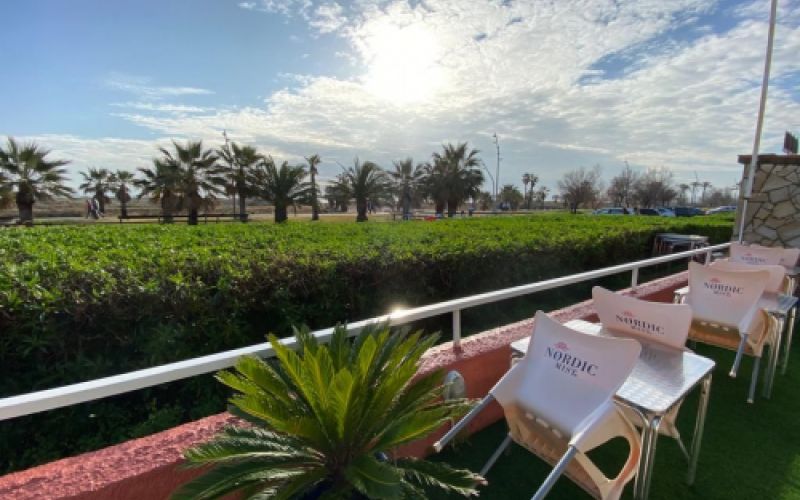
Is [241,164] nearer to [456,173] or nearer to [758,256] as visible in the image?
[456,173]

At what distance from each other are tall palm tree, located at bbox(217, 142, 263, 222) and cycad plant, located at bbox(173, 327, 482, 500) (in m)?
27.2

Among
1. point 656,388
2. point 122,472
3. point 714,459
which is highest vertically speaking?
point 656,388

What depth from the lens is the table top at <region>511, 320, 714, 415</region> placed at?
2.01m

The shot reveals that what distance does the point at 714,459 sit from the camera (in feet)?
8.73

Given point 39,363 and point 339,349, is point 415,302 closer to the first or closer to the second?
point 339,349

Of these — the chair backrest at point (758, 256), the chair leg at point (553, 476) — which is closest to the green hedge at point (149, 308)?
the chair leg at point (553, 476)

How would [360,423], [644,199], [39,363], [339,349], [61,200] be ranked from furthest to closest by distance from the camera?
1. [644,199]
2. [61,200]
3. [39,363]
4. [339,349]
5. [360,423]

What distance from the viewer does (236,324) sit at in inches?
128

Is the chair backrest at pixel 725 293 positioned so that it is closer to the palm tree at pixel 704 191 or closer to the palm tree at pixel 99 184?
the palm tree at pixel 99 184

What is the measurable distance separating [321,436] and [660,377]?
1.81 metres

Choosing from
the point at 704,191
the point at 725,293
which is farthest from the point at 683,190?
the point at 725,293

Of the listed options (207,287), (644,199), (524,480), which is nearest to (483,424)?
(524,480)

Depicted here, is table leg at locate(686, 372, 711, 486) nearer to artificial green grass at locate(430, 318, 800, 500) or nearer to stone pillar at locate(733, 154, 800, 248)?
artificial green grass at locate(430, 318, 800, 500)

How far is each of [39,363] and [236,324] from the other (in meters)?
1.18
